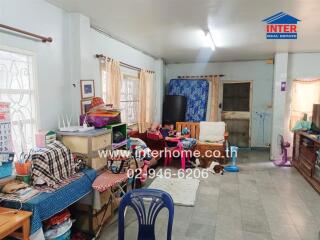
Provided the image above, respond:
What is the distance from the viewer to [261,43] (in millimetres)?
4340

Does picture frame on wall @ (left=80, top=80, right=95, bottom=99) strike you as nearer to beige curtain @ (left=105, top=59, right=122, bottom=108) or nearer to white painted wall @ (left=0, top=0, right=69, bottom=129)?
white painted wall @ (left=0, top=0, right=69, bottom=129)

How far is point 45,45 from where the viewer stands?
2.53 meters

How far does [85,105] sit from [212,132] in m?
3.34

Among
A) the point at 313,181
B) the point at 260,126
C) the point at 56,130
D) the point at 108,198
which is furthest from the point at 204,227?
the point at 260,126

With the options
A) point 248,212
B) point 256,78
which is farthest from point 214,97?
point 248,212

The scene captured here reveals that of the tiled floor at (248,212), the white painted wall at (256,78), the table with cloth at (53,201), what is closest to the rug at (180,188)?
the tiled floor at (248,212)

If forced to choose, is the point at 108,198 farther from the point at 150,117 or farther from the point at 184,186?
the point at 150,117

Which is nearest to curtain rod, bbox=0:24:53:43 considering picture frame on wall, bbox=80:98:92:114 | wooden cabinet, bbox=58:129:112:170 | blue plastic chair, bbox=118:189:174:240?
picture frame on wall, bbox=80:98:92:114

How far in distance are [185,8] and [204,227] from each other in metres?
2.50

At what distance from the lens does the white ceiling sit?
8.27ft

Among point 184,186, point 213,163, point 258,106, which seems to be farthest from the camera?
point 258,106

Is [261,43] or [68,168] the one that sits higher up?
[261,43]

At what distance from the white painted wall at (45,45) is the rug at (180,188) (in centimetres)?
197

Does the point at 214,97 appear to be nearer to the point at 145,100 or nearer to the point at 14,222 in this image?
the point at 145,100
